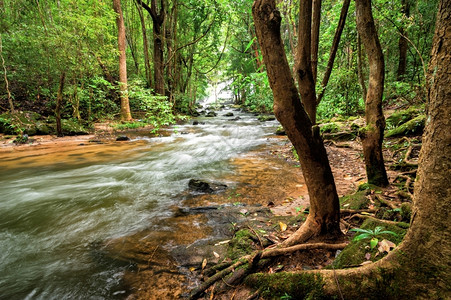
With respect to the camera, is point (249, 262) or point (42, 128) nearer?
point (249, 262)

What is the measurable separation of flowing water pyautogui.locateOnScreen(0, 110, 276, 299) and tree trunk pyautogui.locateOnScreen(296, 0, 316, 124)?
3157 mm

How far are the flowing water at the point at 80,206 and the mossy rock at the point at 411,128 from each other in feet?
16.6

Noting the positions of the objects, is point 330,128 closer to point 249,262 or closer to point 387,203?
point 387,203

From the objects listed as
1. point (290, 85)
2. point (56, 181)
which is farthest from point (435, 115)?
point (56, 181)

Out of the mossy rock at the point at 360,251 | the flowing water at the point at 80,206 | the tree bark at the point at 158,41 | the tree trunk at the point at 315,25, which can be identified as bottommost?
the flowing water at the point at 80,206

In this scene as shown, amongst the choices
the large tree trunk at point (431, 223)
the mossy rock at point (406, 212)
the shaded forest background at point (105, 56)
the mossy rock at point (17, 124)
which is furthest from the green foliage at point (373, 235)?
the mossy rock at point (17, 124)

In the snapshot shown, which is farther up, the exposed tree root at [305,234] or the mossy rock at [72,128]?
the mossy rock at [72,128]

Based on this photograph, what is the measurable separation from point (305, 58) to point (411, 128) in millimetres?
5392

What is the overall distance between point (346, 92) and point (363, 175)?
6460mm

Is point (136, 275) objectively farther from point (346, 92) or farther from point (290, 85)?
point (346, 92)

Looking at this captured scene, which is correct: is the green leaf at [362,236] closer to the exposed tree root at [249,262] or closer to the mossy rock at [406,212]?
the exposed tree root at [249,262]

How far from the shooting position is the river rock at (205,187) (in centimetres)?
496

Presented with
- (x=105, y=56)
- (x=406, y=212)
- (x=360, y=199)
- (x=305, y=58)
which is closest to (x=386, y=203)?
(x=360, y=199)

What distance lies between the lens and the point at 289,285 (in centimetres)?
164
